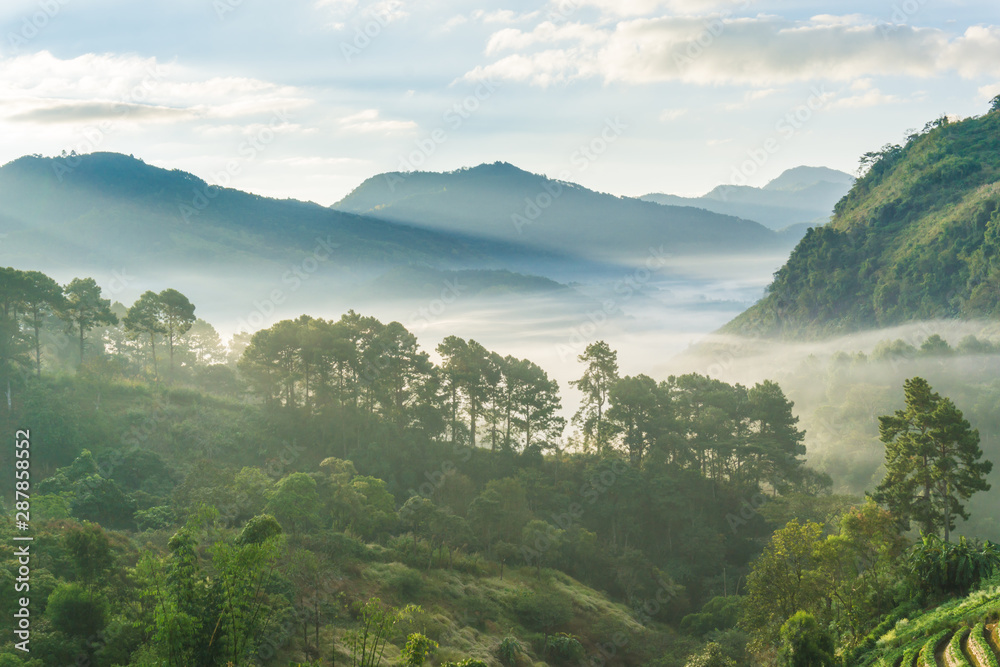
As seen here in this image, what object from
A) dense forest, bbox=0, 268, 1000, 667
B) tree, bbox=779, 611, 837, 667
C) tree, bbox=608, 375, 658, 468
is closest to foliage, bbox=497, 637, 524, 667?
dense forest, bbox=0, 268, 1000, 667

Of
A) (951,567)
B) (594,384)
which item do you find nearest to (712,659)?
(951,567)

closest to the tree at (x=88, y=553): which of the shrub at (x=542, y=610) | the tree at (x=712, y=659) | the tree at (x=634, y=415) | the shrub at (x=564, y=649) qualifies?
the shrub at (x=564, y=649)

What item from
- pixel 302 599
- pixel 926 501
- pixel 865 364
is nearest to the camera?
pixel 302 599

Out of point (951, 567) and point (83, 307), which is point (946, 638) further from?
point (83, 307)

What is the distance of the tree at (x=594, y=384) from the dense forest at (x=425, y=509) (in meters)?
0.24

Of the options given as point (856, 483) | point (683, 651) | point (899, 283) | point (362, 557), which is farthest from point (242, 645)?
point (899, 283)

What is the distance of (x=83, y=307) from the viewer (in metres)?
58.9

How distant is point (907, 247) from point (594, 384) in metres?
93.5

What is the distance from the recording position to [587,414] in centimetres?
6638

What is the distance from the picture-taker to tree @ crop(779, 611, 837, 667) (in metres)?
23.9

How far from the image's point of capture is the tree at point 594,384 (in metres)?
65.5

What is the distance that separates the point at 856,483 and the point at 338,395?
5292cm

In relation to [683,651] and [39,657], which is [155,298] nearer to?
[39,657]

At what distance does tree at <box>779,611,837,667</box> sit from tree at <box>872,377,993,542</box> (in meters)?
14.9
